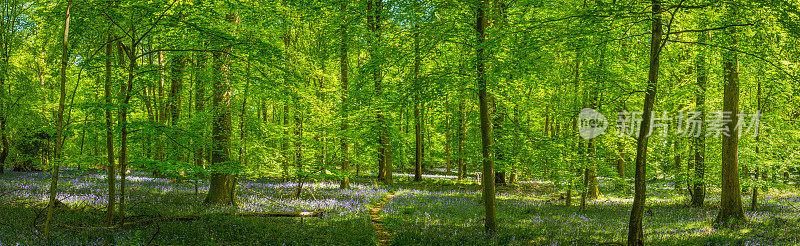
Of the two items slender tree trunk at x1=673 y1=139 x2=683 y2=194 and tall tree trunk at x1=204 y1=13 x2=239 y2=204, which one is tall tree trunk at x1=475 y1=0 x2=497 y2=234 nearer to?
tall tree trunk at x1=204 y1=13 x2=239 y2=204

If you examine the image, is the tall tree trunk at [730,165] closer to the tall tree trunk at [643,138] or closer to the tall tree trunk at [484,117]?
the tall tree trunk at [643,138]

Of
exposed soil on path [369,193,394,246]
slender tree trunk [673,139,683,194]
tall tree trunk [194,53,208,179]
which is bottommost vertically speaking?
exposed soil on path [369,193,394,246]

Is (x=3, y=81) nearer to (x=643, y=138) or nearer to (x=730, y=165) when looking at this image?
(x=643, y=138)

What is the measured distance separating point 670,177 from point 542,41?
35.4 feet

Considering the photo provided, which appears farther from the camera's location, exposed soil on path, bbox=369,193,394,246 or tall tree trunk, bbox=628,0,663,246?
exposed soil on path, bbox=369,193,394,246

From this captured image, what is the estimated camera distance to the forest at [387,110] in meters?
6.64

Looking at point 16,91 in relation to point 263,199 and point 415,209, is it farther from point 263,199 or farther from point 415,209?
point 415,209

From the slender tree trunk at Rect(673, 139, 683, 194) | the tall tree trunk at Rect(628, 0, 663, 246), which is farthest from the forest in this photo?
the slender tree trunk at Rect(673, 139, 683, 194)

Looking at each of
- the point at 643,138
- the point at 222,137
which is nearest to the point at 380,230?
the point at 222,137

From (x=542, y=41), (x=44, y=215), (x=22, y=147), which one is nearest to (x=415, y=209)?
(x=542, y=41)

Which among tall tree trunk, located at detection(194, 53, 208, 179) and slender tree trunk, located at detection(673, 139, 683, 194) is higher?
tall tree trunk, located at detection(194, 53, 208, 179)

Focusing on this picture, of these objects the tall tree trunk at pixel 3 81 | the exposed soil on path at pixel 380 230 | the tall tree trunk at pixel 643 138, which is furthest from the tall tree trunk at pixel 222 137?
the tall tree trunk at pixel 643 138

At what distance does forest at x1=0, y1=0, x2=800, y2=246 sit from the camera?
6.64 meters

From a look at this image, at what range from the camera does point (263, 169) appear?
10.9 metres
